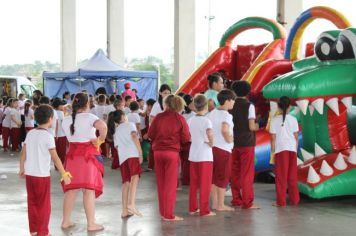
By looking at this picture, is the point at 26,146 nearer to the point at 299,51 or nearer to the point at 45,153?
the point at 45,153

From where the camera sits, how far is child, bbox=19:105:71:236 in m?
5.85

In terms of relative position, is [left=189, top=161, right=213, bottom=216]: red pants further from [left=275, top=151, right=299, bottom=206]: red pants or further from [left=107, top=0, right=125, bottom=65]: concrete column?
[left=107, top=0, right=125, bottom=65]: concrete column

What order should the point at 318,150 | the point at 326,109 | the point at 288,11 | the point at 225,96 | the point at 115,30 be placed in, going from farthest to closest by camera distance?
the point at 115,30 → the point at 288,11 → the point at 318,150 → the point at 326,109 → the point at 225,96

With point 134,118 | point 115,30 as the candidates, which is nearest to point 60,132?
point 134,118

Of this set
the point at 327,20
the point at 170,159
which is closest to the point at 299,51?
the point at 327,20

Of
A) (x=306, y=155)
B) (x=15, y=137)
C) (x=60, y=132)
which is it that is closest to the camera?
(x=306, y=155)

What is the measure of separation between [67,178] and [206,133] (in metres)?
1.85

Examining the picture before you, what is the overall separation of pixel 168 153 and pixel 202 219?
2.98 ft

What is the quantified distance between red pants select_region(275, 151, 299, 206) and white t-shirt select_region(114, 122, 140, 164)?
191cm

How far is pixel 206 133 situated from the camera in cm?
700

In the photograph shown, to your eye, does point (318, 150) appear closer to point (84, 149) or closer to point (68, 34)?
point (84, 149)

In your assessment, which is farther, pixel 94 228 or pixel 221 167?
pixel 221 167

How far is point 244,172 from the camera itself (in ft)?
24.9

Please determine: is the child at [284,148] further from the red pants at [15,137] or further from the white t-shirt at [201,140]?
the red pants at [15,137]
